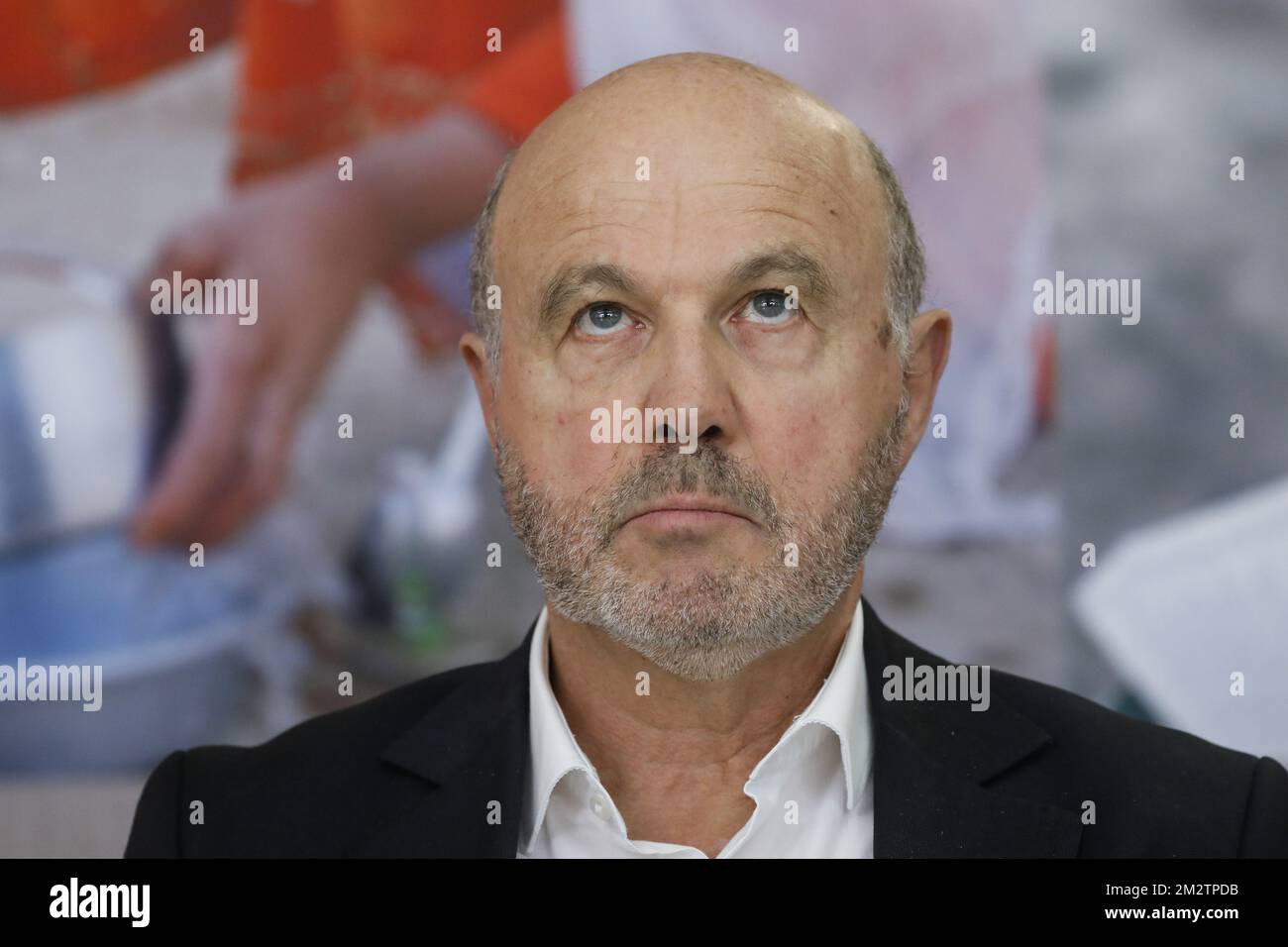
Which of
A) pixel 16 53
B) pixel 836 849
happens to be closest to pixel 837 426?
pixel 836 849

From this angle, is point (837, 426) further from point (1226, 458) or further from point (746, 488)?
point (1226, 458)

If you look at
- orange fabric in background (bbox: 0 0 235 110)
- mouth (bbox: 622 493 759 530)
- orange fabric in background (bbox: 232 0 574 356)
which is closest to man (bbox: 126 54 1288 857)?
mouth (bbox: 622 493 759 530)

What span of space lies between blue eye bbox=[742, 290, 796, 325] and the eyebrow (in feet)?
0.08

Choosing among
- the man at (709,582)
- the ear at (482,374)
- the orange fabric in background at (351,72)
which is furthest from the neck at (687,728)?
the orange fabric in background at (351,72)

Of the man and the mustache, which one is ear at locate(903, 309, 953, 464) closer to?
the man

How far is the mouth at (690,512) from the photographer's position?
1.52 m

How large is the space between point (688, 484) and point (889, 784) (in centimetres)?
39

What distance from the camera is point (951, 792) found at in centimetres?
160

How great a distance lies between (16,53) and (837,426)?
2.49 metres

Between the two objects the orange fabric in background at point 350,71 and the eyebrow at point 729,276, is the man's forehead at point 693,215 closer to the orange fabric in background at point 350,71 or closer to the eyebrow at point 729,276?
the eyebrow at point 729,276

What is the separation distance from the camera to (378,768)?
173 centimetres

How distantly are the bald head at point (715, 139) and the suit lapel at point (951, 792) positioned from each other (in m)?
0.41

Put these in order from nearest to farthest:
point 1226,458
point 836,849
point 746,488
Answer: point 746,488, point 836,849, point 1226,458

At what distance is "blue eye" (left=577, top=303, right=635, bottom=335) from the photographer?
158 cm
